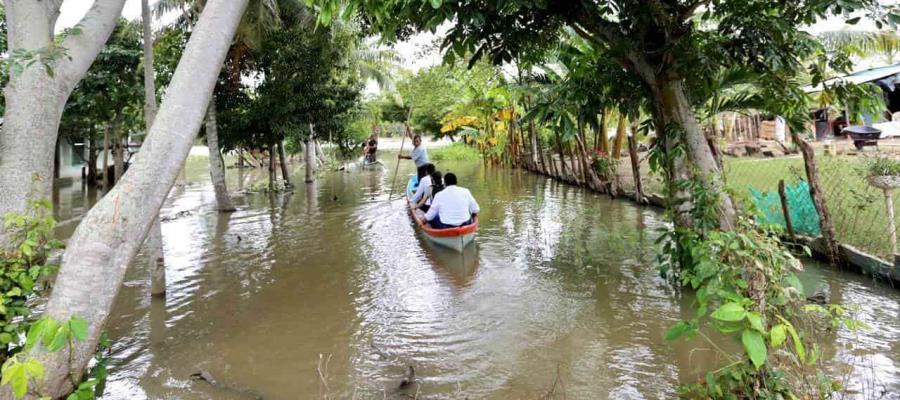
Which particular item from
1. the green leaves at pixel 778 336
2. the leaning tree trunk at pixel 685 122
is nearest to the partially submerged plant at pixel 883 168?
the leaning tree trunk at pixel 685 122

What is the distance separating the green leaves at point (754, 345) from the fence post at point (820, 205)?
16.3 ft

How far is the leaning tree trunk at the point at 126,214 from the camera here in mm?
2965

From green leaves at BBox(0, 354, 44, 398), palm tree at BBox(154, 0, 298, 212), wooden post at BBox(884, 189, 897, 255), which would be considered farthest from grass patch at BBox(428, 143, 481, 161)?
green leaves at BBox(0, 354, 44, 398)

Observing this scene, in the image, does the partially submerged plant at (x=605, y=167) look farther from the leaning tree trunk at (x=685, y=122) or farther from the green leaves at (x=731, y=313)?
the green leaves at (x=731, y=313)

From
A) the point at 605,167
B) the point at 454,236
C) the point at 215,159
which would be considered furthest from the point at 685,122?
the point at 215,159

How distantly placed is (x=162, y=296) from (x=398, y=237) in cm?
471

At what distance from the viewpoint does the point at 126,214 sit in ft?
10.2

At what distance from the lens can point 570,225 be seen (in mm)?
11227

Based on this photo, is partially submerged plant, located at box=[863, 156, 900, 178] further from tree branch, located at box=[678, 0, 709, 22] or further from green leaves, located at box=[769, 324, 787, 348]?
green leaves, located at box=[769, 324, 787, 348]

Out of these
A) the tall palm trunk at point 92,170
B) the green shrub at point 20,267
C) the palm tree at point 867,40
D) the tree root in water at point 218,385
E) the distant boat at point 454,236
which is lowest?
the tree root in water at point 218,385

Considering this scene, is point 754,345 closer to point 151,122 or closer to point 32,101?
point 32,101

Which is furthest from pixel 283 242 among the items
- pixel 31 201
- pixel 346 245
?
pixel 31 201

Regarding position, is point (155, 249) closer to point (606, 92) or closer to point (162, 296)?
point (162, 296)

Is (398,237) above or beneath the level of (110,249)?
beneath
